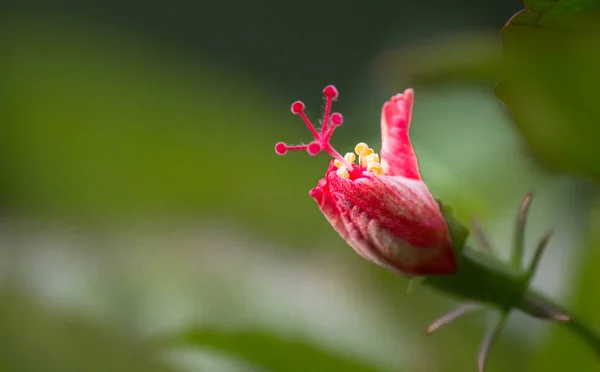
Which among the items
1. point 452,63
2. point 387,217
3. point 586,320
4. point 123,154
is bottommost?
point 586,320

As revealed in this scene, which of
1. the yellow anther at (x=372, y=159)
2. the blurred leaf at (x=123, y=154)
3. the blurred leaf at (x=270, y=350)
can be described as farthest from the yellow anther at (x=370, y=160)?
the blurred leaf at (x=123, y=154)

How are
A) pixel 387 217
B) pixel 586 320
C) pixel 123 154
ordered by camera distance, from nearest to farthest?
pixel 387 217 → pixel 586 320 → pixel 123 154

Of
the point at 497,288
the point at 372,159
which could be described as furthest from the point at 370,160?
the point at 497,288

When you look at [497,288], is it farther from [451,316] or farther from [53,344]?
[53,344]

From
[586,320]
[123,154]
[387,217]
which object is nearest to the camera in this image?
[387,217]

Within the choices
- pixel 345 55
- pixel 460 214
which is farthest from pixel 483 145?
pixel 345 55

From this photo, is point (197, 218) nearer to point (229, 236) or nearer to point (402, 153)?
point (229, 236)
